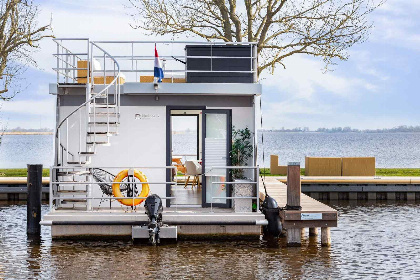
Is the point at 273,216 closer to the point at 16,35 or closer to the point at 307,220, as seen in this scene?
the point at 307,220

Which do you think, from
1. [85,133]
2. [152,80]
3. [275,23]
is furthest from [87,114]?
[275,23]

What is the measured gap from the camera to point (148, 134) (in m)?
15.6

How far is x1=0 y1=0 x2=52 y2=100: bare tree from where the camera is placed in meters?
26.2

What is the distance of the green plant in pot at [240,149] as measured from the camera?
1546 centimetres

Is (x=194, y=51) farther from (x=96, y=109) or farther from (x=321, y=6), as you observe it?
(x=321, y=6)

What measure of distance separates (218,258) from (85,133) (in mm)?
4707

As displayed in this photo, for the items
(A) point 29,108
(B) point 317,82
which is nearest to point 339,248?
(A) point 29,108

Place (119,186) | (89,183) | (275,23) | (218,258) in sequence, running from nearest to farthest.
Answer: (218,258) < (89,183) < (119,186) < (275,23)

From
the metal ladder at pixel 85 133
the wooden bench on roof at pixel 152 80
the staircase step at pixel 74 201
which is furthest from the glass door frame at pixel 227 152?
the staircase step at pixel 74 201

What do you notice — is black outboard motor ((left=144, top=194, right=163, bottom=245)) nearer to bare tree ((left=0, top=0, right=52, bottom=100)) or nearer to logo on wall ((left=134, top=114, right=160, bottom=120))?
logo on wall ((left=134, top=114, right=160, bottom=120))

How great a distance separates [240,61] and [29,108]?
64.8m

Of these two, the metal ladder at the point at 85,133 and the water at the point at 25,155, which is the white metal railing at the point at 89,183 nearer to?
the metal ladder at the point at 85,133

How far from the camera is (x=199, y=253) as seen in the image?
13383 mm

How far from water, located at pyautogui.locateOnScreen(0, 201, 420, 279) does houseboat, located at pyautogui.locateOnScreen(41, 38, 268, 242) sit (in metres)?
0.71
